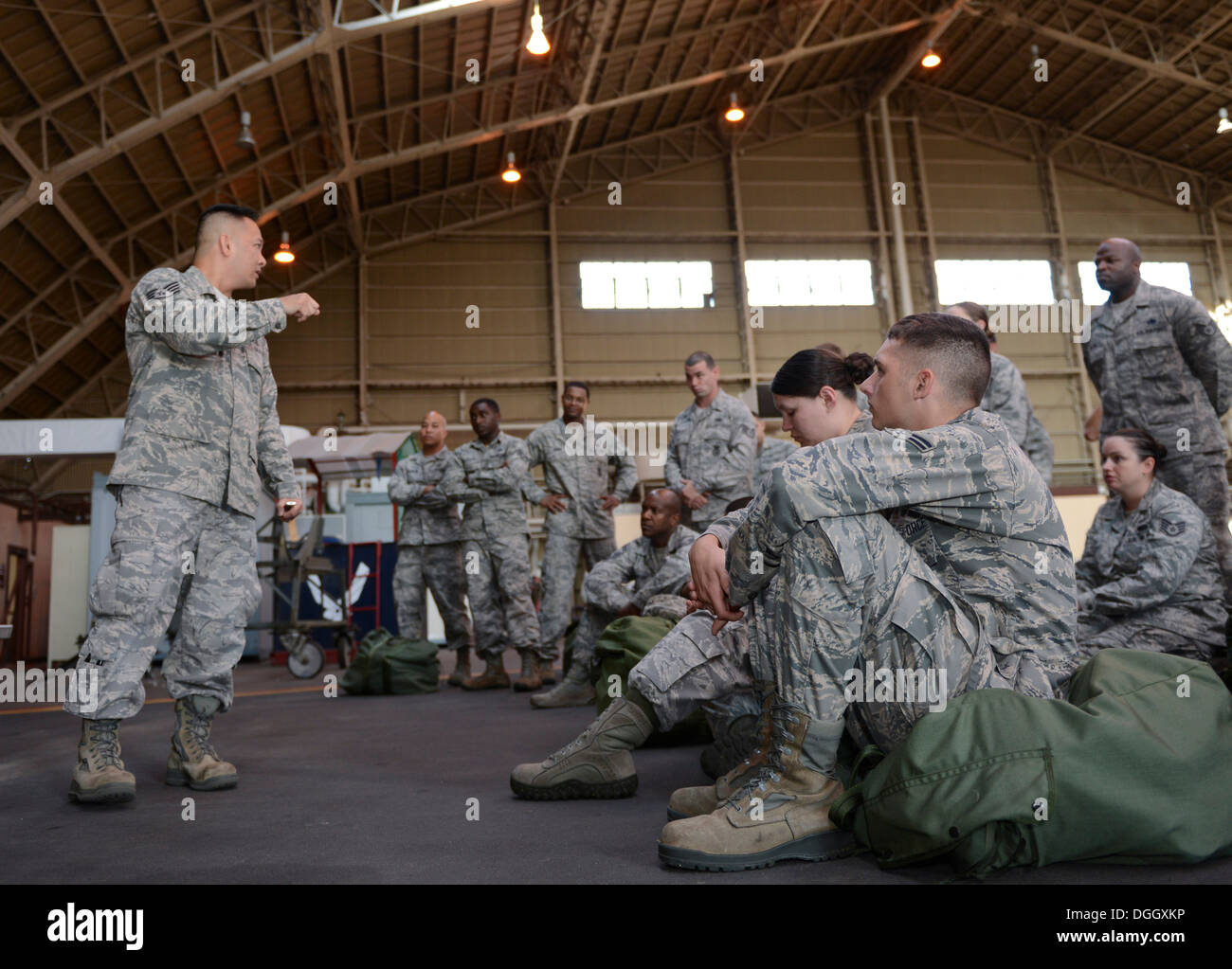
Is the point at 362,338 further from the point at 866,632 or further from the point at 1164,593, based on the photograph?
the point at 866,632

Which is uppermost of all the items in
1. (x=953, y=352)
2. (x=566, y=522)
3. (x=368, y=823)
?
(x=566, y=522)

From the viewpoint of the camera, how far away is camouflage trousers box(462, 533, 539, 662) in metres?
5.92

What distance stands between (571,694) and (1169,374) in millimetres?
2990

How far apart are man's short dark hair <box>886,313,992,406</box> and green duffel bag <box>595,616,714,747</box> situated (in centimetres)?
164

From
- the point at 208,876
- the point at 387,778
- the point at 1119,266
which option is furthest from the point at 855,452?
the point at 1119,266

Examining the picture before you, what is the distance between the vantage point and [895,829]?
5.21ft

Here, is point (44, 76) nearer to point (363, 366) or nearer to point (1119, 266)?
point (363, 366)

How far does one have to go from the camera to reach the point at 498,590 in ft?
20.2

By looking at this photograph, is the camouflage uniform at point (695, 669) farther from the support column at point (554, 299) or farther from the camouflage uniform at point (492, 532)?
the support column at point (554, 299)

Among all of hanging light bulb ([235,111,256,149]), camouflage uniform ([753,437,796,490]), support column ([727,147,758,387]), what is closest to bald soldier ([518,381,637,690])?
camouflage uniform ([753,437,796,490])

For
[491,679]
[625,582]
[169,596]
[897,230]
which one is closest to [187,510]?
[169,596]

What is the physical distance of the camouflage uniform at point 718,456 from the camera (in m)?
5.46

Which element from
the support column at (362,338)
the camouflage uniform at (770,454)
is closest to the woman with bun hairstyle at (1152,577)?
the camouflage uniform at (770,454)

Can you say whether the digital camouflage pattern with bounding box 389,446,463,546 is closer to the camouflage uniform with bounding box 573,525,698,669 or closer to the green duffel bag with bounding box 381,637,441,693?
the green duffel bag with bounding box 381,637,441,693
